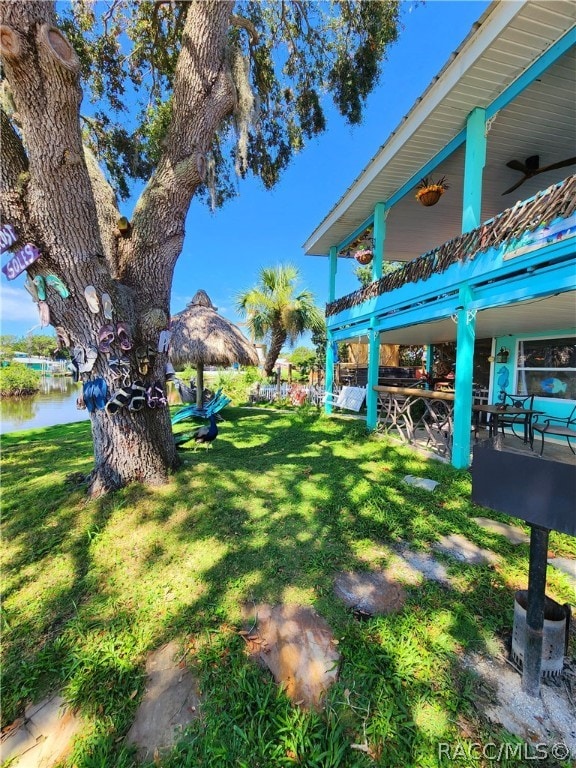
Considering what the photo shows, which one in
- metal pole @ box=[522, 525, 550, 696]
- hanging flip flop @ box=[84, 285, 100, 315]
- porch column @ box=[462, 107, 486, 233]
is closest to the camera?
metal pole @ box=[522, 525, 550, 696]

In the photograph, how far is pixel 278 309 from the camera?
48.8 feet

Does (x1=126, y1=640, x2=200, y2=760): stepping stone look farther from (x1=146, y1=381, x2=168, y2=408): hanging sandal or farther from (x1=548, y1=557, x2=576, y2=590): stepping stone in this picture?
(x1=548, y1=557, x2=576, y2=590): stepping stone

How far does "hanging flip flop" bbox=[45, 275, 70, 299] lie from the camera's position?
295cm

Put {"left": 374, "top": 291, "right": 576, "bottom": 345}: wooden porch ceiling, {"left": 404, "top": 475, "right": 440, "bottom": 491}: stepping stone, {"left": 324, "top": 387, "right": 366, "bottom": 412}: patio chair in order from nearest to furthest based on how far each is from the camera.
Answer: {"left": 404, "top": 475, "right": 440, "bottom": 491}: stepping stone
{"left": 374, "top": 291, "right": 576, "bottom": 345}: wooden porch ceiling
{"left": 324, "top": 387, "right": 366, "bottom": 412}: patio chair

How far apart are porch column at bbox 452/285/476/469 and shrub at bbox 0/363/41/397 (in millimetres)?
25813

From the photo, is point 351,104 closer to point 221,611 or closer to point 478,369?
point 478,369

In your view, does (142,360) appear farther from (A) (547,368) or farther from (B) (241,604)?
(A) (547,368)

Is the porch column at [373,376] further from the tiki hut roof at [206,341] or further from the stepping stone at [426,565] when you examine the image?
the stepping stone at [426,565]

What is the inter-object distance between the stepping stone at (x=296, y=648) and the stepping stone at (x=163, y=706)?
0.38 m

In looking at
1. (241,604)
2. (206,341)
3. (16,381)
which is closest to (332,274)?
(206,341)

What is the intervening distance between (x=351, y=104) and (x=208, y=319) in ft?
20.7

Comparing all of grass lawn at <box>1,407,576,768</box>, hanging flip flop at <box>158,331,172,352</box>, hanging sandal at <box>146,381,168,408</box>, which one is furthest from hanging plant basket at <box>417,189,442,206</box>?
hanging sandal at <box>146,381,168,408</box>

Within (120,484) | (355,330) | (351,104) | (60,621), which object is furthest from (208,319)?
(60,621)

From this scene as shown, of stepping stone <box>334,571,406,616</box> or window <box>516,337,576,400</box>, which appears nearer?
stepping stone <box>334,571,406,616</box>
